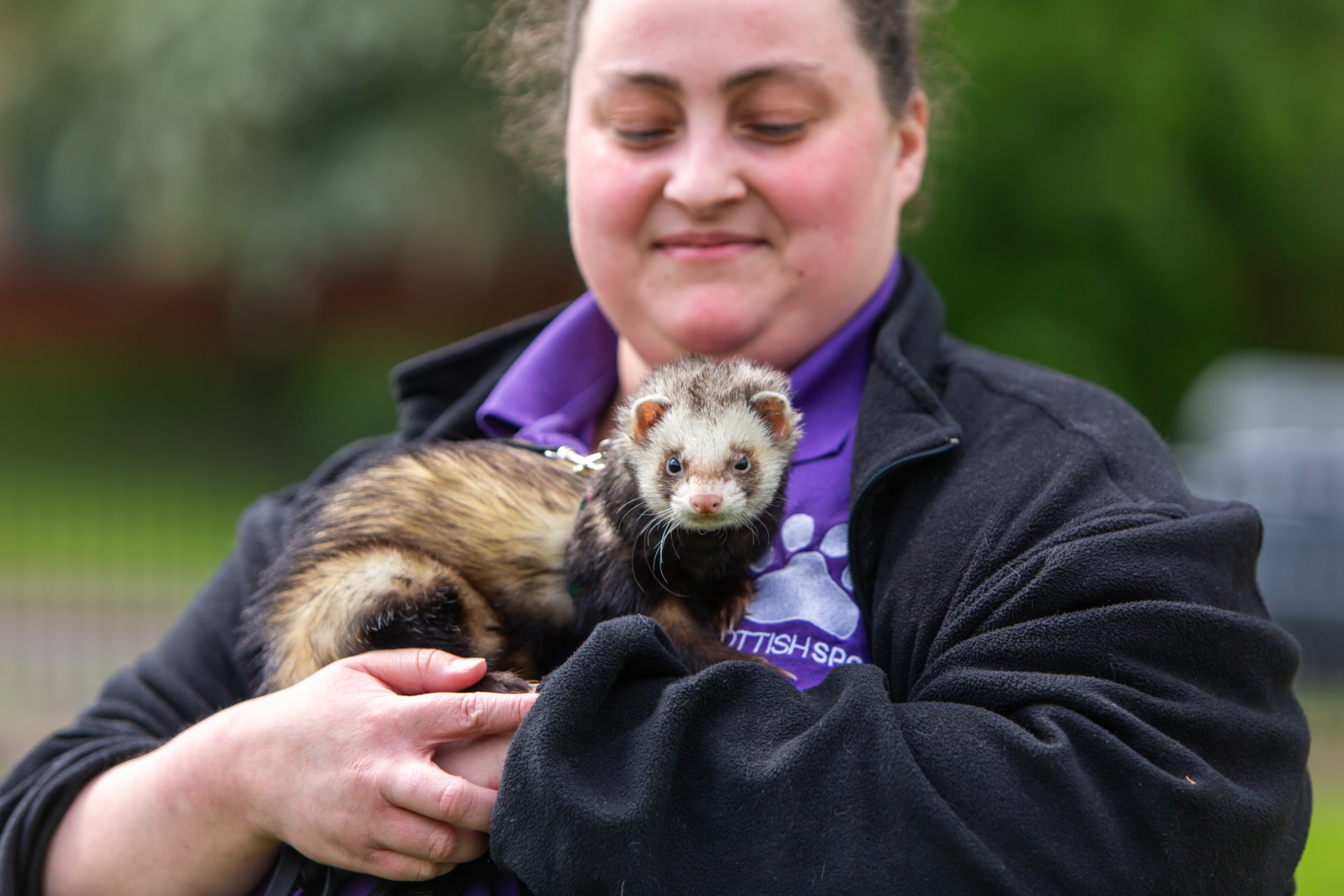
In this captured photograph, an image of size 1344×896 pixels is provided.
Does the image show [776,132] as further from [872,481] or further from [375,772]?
[375,772]

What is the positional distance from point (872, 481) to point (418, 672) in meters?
0.69

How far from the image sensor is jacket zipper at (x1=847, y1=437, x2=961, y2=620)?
A: 1660 mm

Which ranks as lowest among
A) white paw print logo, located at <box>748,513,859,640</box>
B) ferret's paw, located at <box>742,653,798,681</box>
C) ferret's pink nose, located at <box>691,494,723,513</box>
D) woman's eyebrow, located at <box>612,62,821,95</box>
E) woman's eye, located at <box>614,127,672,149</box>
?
ferret's paw, located at <box>742,653,798,681</box>

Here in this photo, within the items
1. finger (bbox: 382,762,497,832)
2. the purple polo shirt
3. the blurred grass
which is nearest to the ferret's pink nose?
the purple polo shirt

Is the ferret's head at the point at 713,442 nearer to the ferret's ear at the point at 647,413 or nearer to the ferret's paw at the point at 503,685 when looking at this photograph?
the ferret's ear at the point at 647,413

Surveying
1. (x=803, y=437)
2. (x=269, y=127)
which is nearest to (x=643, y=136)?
(x=803, y=437)

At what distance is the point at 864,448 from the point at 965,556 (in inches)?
9.1

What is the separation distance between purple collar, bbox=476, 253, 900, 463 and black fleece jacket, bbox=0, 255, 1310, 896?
25cm

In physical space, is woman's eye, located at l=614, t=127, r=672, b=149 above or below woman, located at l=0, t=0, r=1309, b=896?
above

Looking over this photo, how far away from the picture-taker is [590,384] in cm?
232

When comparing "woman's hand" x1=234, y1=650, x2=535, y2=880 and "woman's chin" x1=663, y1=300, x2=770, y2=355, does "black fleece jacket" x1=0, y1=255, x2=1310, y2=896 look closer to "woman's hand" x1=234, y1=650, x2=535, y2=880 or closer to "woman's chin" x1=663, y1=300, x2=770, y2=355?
"woman's hand" x1=234, y1=650, x2=535, y2=880

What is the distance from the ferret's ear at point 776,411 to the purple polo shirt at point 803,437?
0.15ft

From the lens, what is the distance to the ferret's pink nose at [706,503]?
1.82 meters

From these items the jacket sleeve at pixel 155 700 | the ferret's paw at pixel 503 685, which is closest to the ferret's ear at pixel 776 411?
the ferret's paw at pixel 503 685
